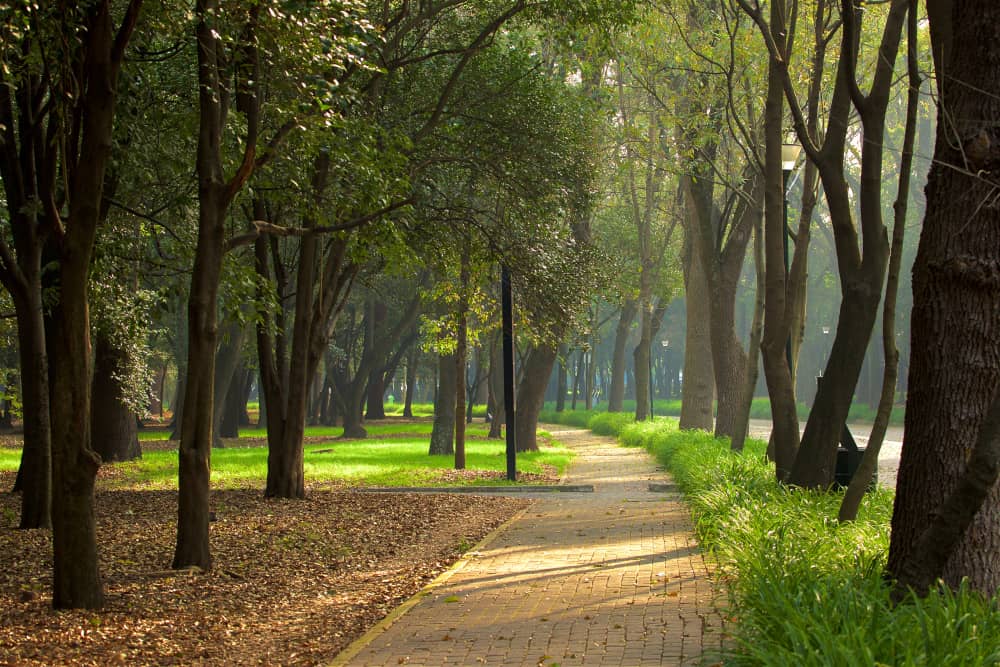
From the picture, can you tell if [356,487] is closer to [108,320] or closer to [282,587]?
[108,320]

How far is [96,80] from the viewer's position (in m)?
7.67

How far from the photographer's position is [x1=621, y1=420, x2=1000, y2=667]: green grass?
477 centimetres

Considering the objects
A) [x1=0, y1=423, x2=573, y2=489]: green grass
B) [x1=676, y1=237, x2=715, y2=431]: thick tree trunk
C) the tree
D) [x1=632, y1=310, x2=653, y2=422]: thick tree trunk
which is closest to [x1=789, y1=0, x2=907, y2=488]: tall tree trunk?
the tree

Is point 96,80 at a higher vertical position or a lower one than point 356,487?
higher

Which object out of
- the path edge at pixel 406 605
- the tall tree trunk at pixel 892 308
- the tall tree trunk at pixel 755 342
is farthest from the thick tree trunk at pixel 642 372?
the tall tree trunk at pixel 892 308

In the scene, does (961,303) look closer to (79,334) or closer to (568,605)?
(568,605)

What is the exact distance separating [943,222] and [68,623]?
5961 millimetres

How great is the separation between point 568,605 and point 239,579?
10.2ft

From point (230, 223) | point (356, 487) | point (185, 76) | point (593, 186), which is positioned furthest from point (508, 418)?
point (185, 76)

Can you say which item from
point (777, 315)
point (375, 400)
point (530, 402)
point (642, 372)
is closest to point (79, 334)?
point (777, 315)

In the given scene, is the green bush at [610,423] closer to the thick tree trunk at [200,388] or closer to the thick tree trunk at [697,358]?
the thick tree trunk at [697,358]

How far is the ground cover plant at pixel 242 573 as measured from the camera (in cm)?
693

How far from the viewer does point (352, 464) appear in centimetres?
2489

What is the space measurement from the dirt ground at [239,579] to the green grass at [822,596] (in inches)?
103
